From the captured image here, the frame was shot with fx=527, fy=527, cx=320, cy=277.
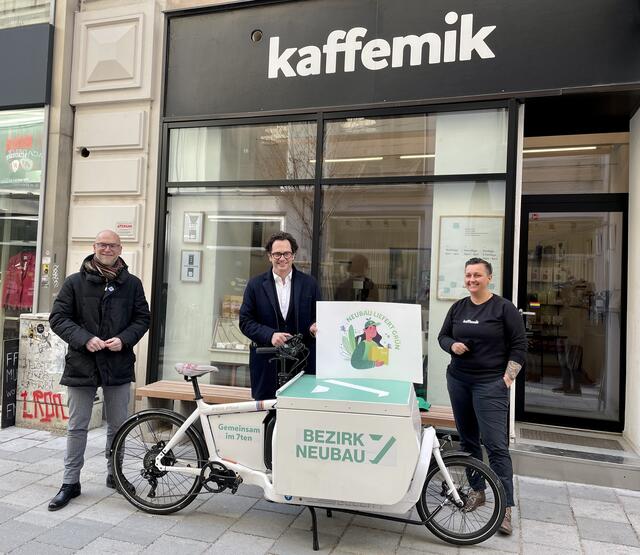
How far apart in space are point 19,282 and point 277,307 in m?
4.26

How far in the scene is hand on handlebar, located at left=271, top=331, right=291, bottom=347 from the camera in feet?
11.5

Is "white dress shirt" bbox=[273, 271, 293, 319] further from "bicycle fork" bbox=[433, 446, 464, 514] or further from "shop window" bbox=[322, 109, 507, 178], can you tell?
"shop window" bbox=[322, 109, 507, 178]

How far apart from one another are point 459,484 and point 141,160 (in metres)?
4.66

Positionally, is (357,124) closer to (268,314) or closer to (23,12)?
(268,314)

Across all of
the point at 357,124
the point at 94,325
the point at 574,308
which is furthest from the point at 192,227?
the point at 574,308

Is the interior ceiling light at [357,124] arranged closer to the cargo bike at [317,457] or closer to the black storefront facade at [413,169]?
the black storefront facade at [413,169]

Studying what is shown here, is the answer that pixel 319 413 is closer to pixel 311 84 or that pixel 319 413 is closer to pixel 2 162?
pixel 311 84

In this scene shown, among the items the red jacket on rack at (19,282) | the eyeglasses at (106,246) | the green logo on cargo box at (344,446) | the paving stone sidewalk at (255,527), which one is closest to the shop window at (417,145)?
the eyeglasses at (106,246)

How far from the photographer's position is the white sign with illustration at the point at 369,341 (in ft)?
11.3

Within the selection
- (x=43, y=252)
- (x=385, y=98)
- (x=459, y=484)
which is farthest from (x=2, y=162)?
(x=459, y=484)

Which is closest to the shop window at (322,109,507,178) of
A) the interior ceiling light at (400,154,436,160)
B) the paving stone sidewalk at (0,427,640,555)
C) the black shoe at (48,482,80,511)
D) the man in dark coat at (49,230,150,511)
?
the interior ceiling light at (400,154,436,160)

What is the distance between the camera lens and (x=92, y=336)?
12.2ft

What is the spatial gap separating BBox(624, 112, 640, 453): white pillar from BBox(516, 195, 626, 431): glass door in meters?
0.24

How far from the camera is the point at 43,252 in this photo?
6.08m
